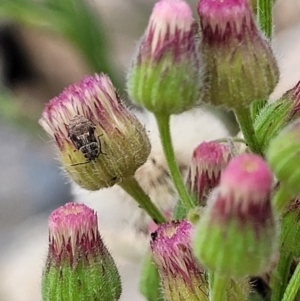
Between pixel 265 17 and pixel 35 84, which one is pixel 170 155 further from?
pixel 35 84

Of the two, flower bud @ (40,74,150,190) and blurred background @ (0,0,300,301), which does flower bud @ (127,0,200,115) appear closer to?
flower bud @ (40,74,150,190)

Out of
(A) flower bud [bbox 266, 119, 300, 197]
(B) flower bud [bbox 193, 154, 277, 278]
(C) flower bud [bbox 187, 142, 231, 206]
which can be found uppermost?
(C) flower bud [bbox 187, 142, 231, 206]

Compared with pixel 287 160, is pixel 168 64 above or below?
above

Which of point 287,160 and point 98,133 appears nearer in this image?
point 287,160

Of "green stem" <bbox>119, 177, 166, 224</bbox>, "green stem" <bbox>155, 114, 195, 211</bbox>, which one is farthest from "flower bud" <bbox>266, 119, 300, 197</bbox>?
"green stem" <bbox>119, 177, 166, 224</bbox>

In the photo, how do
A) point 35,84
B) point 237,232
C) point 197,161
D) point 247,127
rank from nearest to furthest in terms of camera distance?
1. point 237,232
2. point 247,127
3. point 197,161
4. point 35,84

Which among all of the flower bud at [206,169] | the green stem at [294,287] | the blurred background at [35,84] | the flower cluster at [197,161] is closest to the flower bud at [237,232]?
the flower cluster at [197,161]

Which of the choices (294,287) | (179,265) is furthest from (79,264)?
(294,287)

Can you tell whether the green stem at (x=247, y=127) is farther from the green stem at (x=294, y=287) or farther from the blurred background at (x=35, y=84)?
the blurred background at (x=35, y=84)

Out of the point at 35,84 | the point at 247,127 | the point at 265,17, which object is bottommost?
the point at 247,127
